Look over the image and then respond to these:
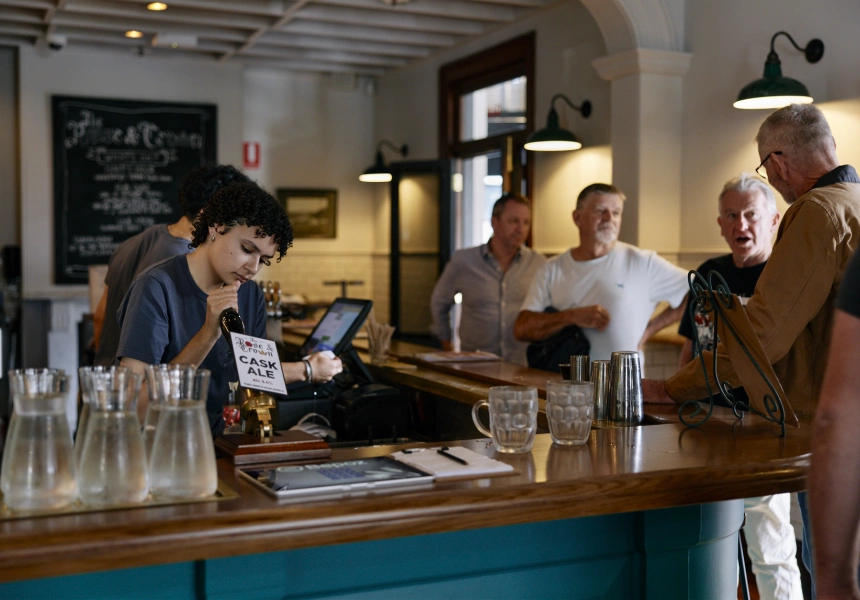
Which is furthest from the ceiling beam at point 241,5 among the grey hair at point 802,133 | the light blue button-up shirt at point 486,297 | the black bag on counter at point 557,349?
the grey hair at point 802,133

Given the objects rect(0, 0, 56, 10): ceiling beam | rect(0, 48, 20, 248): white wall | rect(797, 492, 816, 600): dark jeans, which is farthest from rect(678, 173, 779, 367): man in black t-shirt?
rect(0, 48, 20, 248): white wall

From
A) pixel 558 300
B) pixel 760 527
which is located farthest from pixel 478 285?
pixel 760 527

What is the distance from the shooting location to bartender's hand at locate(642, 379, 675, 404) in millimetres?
2648

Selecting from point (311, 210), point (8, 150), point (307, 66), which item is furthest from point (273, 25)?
point (8, 150)

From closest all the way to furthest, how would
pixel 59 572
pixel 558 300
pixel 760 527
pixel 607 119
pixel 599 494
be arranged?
pixel 59 572 < pixel 599 494 < pixel 760 527 < pixel 558 300 < pixel 607 119

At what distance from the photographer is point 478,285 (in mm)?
5059

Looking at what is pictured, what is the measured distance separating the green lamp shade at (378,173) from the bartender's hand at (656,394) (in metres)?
6.32

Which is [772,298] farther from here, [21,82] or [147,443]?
[21,82]

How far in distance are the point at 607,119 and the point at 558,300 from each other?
2.46m

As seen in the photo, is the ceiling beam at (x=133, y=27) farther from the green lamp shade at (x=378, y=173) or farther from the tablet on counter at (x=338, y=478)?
the tablet on counter at (x=338, y=478)

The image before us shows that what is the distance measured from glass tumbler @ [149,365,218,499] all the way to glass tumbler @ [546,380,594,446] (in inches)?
31.3

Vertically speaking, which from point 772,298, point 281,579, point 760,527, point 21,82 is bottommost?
point 760,527

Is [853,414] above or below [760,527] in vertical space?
above

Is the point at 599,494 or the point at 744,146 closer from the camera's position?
the point at 599,494
